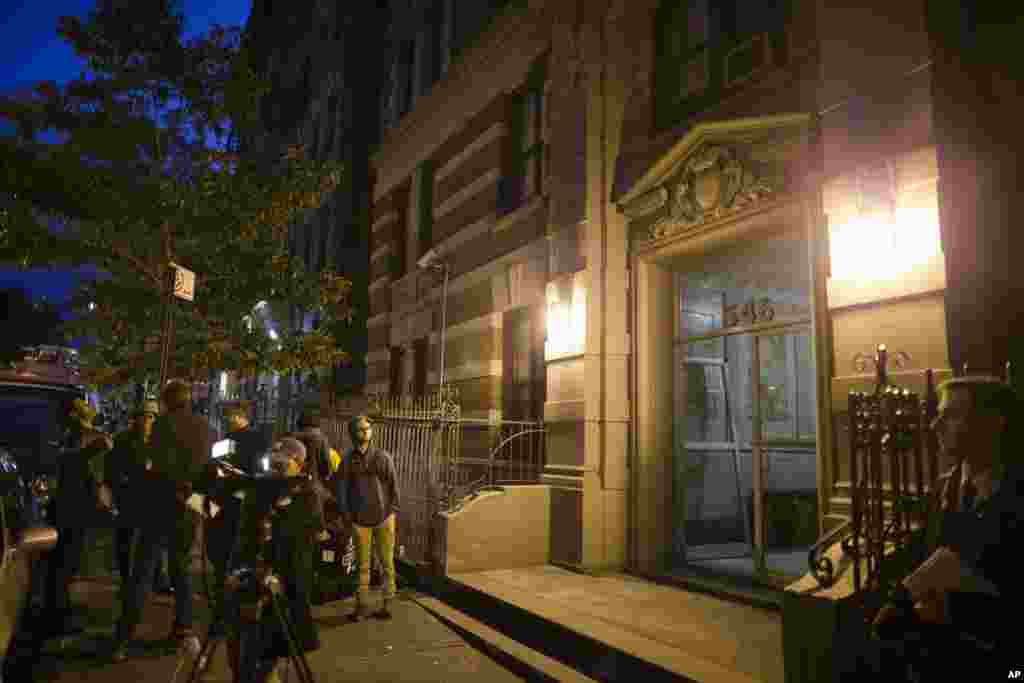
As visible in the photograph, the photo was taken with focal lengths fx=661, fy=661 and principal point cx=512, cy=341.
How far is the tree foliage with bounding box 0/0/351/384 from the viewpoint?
10523mm

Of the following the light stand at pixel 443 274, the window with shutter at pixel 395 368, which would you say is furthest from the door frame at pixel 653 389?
the window with shutter at pixel 395 368

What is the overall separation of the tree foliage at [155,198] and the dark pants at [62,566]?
549 cm

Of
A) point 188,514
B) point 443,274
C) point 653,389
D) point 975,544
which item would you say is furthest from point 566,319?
point 975,544

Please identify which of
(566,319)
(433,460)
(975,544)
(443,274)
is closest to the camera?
(975,544)

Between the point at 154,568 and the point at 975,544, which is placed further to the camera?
the point at 154,568

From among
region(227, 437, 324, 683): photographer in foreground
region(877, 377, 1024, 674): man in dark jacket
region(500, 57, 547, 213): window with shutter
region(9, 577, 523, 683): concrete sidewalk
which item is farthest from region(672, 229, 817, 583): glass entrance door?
region(227, 437, 324, 683): photographer in foreground

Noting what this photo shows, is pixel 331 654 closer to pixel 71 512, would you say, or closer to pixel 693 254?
pixel 71 512

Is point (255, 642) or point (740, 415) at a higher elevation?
point (740, 415)

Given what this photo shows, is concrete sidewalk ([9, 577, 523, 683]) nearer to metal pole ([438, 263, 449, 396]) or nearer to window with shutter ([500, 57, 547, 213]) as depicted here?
metal pole ([438, 263, 449, 396])

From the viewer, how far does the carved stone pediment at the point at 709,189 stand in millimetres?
6387

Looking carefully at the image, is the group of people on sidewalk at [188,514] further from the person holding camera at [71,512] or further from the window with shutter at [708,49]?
the window with shutter at [708,49]

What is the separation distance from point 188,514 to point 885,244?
5810 mm

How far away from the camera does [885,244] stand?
194 inches

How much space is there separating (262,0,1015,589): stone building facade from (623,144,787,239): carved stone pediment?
0.02 meters
